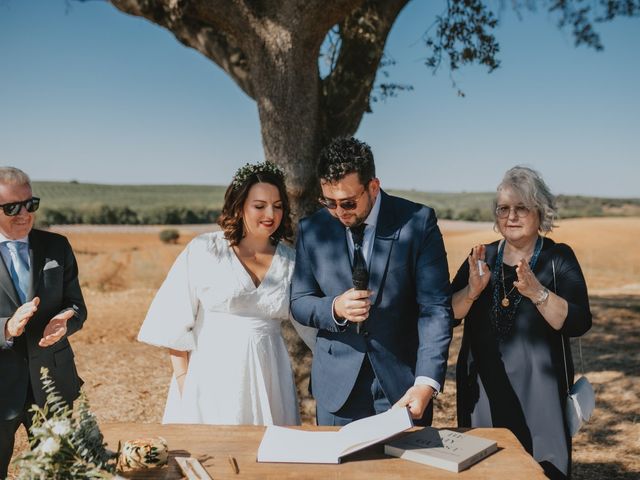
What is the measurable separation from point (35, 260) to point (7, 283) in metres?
0.20

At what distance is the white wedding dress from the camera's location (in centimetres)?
344

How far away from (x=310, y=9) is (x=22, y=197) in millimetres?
2836

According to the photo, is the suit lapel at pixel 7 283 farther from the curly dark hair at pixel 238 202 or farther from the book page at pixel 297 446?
the book page at pixel 297 446

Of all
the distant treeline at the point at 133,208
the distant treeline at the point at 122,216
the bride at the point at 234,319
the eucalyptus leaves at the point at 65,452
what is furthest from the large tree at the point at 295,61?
the distant treeline at the point at 122,216

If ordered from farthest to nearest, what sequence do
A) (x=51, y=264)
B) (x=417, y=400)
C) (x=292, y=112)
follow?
(x=292, y=112)
(x=51, y=264)
(x=417, y=400)

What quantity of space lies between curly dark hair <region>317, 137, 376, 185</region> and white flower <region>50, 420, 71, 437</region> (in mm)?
1545

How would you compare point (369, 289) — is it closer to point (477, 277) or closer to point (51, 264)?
point (477, 277)

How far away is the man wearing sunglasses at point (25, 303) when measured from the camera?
339 centimetres

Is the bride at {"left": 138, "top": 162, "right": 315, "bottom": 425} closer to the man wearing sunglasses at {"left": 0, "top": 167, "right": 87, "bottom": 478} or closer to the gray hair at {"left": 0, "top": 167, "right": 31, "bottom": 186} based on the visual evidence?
the man wearing sunglasses at {"left": 0, "top": 167, "right": 87, "bottom": 478}

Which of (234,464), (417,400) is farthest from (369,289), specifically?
(234,464)

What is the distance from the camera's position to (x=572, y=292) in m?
3.25

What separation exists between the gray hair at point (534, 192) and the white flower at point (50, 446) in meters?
2.56

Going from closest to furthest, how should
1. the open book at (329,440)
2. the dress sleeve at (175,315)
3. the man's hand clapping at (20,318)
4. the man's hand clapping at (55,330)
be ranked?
the open book at (329,440), the man's hand clapping at (20,318), the man's hand clapping at (55,330), the dress sleeve at (175,315)

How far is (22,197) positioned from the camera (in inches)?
133
